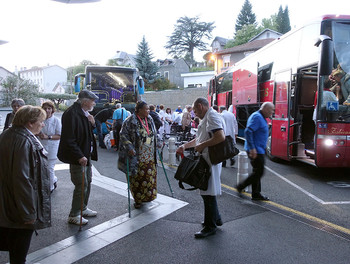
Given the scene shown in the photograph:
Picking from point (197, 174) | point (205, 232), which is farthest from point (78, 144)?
point (205, 232)

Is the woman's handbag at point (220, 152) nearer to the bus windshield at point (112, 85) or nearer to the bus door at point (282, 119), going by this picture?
the bus door at point (282, 119)

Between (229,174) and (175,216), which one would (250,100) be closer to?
(229,174)

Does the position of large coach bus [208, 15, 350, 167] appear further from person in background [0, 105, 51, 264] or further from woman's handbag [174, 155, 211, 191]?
person in background [0, 105, 51, 264]

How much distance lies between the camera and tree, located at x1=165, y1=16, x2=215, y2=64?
73.9 metres

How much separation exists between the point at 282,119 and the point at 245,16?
265ft

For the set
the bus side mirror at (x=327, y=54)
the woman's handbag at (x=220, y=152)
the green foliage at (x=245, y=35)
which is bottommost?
the woman's handbag at (x=220, y=152)

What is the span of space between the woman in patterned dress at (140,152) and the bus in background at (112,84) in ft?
27.1

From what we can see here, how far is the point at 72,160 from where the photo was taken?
162 inches

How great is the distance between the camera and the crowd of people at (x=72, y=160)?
259 centimetres

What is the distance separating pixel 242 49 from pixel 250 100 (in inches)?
1337

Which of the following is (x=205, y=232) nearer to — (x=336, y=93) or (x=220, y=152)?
(x=220, y=152)

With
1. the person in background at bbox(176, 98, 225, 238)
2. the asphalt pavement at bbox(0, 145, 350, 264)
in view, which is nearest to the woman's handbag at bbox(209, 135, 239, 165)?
the person in background at bbox(176, 98, 225, 238)

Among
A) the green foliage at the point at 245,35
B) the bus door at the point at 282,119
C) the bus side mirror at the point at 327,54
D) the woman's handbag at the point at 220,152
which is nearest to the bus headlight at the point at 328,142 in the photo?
the bus door at the point at 282,119

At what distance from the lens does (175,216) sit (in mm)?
4668
